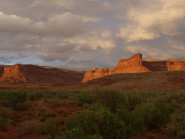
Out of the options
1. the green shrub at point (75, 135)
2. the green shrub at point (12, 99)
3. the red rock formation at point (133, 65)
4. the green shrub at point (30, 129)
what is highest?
the red rock formation at point (133, 65)

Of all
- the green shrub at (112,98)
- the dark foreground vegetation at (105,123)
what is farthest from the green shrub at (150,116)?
the green shrub at (112,98)

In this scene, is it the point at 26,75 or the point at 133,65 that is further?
the point at 26,75

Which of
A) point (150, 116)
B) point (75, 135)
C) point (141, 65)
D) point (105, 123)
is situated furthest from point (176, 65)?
point (75, 135)

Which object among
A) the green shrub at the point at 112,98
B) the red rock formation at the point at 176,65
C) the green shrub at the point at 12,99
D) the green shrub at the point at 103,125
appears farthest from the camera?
the red rock formation at the point at 176,65

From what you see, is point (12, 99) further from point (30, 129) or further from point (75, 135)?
point (75, 135)

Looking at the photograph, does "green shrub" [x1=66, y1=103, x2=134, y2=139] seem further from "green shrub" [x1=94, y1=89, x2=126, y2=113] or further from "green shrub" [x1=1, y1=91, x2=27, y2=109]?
"green shrub" [x1=1, y1=91, x2=27, y2=109]

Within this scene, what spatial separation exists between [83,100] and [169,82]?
34.9 metres

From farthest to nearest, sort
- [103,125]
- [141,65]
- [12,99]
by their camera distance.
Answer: [141,65] < [12,99] < [103,125]

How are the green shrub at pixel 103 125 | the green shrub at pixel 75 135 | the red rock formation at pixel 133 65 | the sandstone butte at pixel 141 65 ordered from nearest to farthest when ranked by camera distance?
the green shrub at pixel 75 135
the green shrub at pixel 103 125
the red rock formation at pixel 133 65
the sandstone butte at pixel 141 65

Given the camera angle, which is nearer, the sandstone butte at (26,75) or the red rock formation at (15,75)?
the red rock formation at (15,75)

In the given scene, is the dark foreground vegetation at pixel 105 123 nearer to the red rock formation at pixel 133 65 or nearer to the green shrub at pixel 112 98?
the green shrub at pixel 112 98

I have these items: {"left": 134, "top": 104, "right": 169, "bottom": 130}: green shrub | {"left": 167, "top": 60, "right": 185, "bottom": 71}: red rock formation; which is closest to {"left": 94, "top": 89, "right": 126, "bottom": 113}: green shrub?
{"left": 134, "top": 104, "right": 169, "bottom": 130}: green shrub

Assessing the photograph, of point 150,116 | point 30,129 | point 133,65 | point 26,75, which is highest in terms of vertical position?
point 133,65

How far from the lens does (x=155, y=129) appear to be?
720 cm
